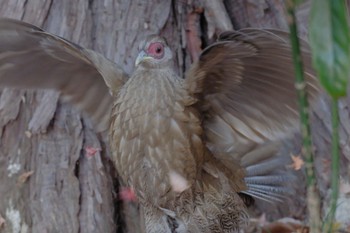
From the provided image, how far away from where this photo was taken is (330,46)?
1236 mm

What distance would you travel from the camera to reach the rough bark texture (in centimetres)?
410

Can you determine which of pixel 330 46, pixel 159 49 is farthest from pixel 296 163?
pixel 330 46

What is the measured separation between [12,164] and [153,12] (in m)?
1.21

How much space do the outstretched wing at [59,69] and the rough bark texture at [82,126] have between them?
253 millimetres

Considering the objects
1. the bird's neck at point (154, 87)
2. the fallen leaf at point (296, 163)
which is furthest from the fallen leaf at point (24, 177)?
the fallen leaf at point (296, 163)

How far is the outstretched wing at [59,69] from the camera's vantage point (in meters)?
3.49

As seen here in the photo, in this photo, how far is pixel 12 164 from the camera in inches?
165

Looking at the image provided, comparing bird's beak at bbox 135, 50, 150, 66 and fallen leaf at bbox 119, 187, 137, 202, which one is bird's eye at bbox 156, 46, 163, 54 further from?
fallen leaf at bbox 119, 187, 137, 202

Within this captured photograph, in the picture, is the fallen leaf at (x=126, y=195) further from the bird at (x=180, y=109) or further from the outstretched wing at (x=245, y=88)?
the outstretched wing at (x=245, y=88)

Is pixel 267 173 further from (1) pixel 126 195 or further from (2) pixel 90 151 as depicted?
(2) pixel 90 151

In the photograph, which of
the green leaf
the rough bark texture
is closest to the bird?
the rough bark texture

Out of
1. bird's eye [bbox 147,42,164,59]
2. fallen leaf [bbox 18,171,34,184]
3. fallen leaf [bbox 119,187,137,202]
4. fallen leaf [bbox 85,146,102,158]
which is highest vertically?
bird's eye [bbox 147,42,164,59]

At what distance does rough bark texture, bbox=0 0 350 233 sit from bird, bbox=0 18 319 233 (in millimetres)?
409

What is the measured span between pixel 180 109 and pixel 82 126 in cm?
100
